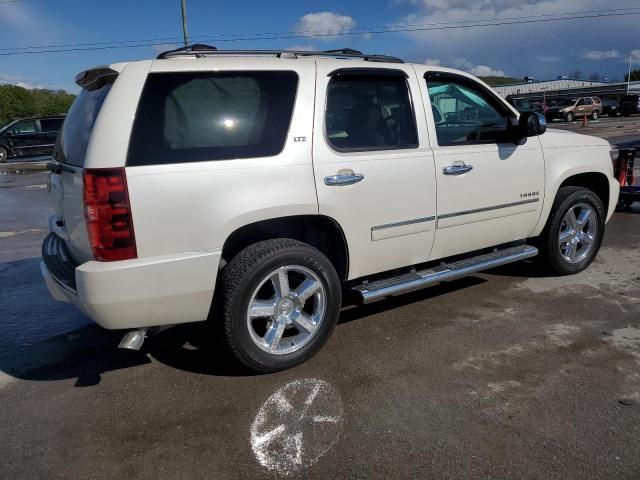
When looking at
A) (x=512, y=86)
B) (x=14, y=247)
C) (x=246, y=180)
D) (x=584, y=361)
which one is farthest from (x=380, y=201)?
(x=512, y=86)

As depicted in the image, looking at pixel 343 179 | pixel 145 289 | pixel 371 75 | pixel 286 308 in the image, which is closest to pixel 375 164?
pixel 343 179

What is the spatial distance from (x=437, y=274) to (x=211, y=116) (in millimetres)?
2026

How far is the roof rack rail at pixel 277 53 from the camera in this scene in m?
3.31

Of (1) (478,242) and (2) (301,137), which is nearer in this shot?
(2) (301,137)

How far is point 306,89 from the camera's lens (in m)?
3.43

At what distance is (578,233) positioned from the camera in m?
5.12

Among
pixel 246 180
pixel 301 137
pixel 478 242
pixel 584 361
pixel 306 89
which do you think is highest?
pixel 306 89

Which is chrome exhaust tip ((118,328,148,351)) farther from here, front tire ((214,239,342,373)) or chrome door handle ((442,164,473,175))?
chrome door handle ((442,164,473,175))

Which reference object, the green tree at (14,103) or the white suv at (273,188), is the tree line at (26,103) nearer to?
the green tree at (14,103)

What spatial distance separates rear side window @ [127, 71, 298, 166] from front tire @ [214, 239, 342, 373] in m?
0.64

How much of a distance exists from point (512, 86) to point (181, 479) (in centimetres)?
6899

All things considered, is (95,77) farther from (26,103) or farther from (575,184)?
(26,103)

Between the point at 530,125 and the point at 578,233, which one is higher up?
the point at 530,125

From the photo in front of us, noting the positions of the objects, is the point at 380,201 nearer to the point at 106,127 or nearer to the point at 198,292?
the point at 198,292
